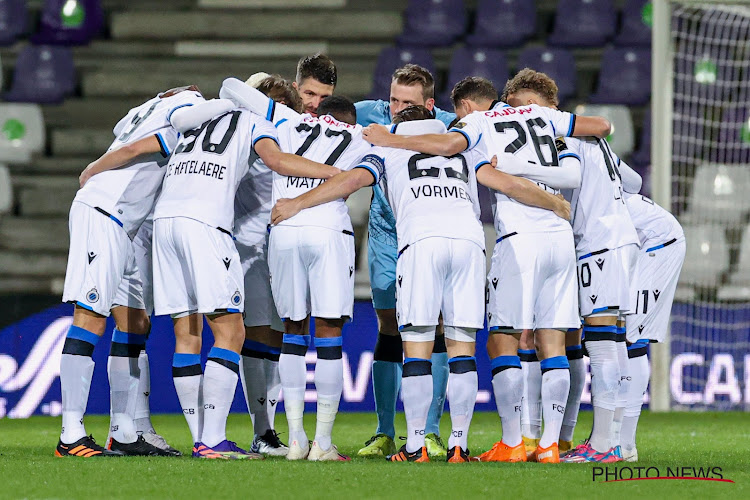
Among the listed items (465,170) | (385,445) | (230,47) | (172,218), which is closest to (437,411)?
(385,445)

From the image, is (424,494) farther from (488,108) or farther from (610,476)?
(488,108)

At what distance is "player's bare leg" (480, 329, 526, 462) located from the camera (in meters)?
5.51

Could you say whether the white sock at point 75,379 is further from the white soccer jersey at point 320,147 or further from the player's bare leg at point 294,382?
the white soccer jersey at point 320,147

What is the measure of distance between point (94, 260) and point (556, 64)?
25.6 ft

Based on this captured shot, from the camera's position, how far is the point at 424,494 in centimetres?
433

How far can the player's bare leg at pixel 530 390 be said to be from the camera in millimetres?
5855

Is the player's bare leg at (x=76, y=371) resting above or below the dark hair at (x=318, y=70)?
below

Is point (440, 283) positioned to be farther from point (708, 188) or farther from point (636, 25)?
point (636, 25)

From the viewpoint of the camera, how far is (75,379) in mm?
5688

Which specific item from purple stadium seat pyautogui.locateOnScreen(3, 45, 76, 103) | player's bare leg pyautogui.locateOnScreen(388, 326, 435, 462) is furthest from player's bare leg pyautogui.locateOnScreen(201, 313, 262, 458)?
purple stadium seat pyautogui.locateOnScreen(3, 45, 76, 103)

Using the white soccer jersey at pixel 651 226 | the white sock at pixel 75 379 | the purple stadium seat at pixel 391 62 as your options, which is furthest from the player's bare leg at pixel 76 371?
the purple stadium seat at pixel 391 62

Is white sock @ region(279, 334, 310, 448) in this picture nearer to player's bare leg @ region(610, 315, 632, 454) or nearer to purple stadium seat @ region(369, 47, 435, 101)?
player's bare leg @ region(610, 315, 632, 454)

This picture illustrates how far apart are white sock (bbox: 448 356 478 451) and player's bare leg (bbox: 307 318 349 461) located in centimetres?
56

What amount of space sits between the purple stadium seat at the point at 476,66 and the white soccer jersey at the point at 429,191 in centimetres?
660
